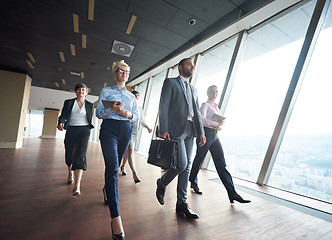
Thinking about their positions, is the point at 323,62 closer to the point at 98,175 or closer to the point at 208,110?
the point at 208,110

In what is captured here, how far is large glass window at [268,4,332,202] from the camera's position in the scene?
2447mm

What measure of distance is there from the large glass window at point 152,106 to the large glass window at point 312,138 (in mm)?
5130

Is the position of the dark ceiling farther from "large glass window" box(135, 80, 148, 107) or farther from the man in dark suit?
"large glass window" box(135, 80, 148, 107)

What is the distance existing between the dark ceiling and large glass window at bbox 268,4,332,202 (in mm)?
1653

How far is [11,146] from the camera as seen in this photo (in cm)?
679

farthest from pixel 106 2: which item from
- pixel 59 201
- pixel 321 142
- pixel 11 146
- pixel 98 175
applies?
pixel 11 146

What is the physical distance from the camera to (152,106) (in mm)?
7891

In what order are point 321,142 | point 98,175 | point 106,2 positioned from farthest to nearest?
point 106,2, point 98,175, point 321,142

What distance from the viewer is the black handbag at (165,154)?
1.53 metres

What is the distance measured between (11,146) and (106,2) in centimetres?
693

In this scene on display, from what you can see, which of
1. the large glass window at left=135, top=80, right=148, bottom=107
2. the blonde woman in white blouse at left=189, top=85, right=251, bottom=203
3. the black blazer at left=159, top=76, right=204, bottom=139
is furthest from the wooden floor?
the large glass window at left=135, top=80, right=148, bottom=107

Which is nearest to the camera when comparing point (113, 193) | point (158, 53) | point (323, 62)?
point (113, 193)

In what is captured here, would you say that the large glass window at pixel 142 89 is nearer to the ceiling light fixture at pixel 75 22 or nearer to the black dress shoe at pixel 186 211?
the ceiling light fixture at pixel 75 22

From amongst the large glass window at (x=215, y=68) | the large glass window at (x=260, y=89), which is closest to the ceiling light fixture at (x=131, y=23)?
the large glass window at (x=215, y=68)
